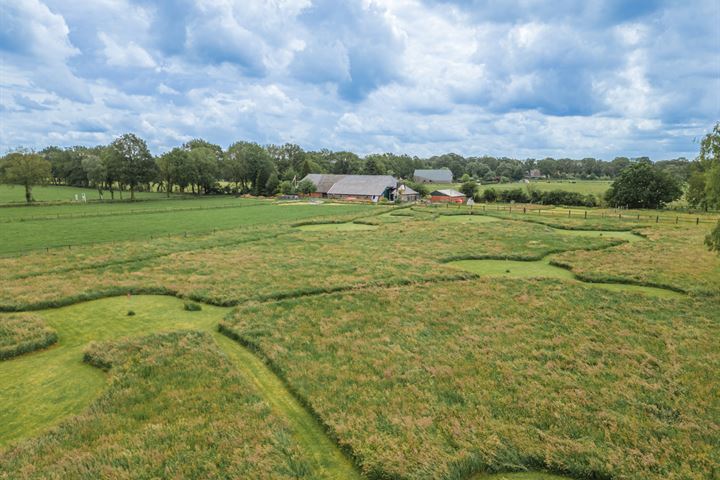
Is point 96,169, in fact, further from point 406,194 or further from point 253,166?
point 406,194

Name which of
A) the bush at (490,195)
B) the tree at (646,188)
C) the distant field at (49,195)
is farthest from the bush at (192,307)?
the bush at (490,195)

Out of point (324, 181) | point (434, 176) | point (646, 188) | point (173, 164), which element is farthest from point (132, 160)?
point (434, 176)

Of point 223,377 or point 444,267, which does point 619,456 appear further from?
point 444,267

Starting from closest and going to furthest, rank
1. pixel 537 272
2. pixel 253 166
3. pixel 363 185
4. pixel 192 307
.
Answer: pixel 192 307 < pixel 537 272 < pixel 363 185 < pixel 253 166

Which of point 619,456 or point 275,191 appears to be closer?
point 619,456

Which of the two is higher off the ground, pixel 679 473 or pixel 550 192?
pixel 550 192

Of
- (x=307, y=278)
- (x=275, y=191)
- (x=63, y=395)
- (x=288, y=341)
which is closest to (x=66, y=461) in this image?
(x=63, y=395)

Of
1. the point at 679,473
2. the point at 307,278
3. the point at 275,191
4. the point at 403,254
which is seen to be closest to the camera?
the point at 679,473
